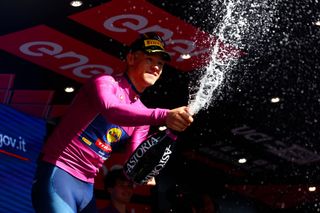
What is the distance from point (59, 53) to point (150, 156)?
4414 mm

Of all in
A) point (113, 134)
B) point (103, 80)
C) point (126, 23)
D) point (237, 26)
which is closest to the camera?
point (103, 80)

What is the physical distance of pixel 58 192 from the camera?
14.2 feet

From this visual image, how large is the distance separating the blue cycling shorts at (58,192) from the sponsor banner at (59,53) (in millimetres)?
3956

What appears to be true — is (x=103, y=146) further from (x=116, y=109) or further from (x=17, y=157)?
(x=17, y=157)

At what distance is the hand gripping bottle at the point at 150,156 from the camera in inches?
173

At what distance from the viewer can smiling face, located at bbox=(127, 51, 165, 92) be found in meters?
4.65

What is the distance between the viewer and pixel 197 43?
27.7 feet

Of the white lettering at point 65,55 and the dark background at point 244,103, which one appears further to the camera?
the white lettering at point 65,55

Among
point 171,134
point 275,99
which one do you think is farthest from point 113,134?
point 275,99

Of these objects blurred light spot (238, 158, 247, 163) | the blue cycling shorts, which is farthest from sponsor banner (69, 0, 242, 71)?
blurred light spot (238, 158, 247, 163)

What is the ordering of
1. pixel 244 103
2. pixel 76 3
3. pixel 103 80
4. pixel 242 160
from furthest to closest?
pixel 242 160, pixel 244 103, pixel 76 3, pixel 103 80

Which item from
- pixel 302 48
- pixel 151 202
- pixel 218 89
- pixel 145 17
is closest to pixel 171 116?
pixel 145 17

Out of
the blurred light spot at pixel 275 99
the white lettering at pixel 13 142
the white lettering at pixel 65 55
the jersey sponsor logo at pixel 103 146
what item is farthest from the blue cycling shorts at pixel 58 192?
the blurred light spot at pixel 275 99

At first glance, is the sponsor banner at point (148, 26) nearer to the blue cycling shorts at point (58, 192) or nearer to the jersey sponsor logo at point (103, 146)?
the jersey sponsor logo at point (103, 146)
